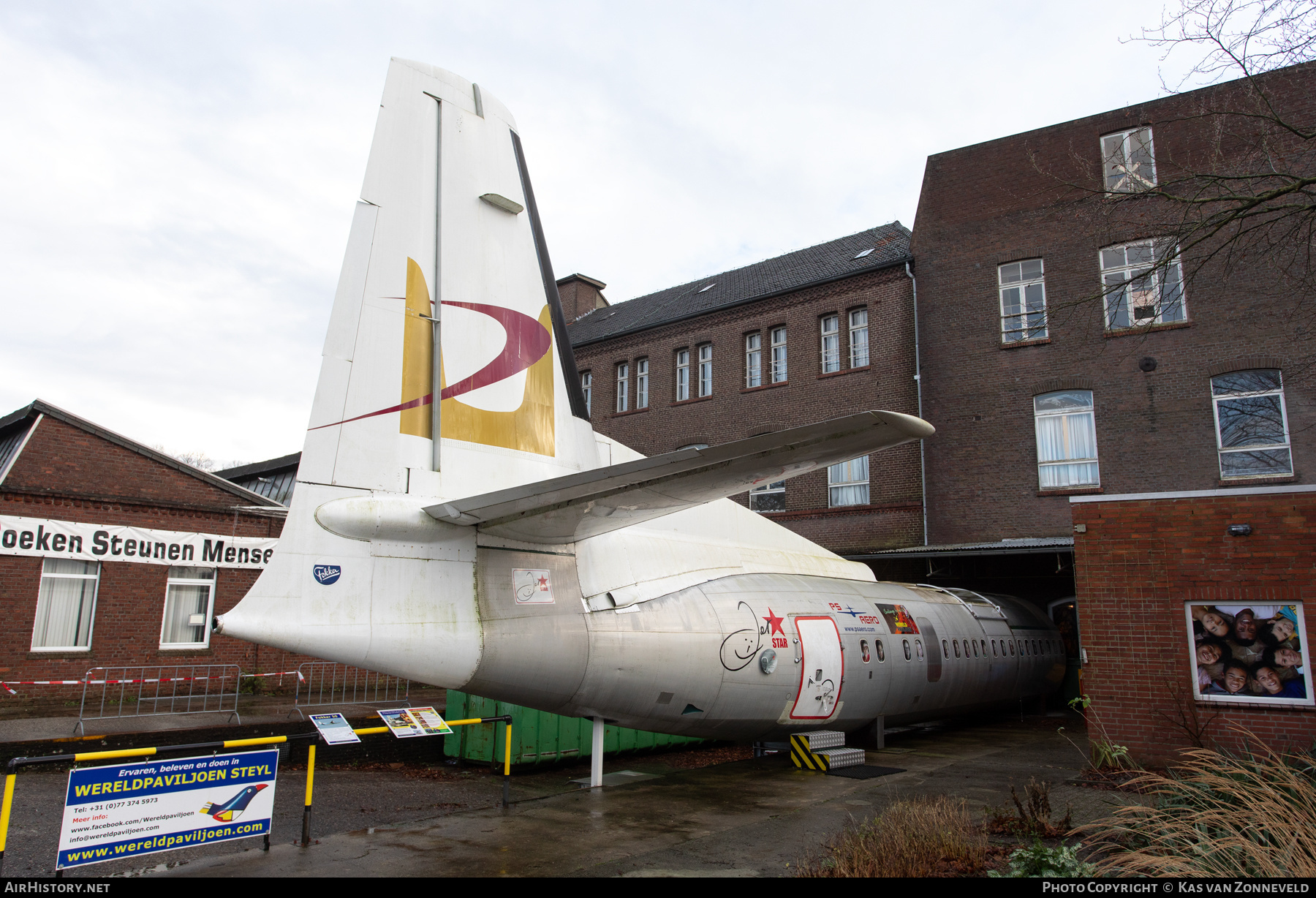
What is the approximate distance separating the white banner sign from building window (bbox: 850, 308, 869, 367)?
54.3 ft

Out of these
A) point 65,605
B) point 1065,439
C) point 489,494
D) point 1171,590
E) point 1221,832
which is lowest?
Result: point 1221,832

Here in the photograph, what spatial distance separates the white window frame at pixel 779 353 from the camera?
2550cm

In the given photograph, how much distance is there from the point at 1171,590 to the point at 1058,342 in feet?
38.8

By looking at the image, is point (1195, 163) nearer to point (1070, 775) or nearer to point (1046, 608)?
point (1046, 608)

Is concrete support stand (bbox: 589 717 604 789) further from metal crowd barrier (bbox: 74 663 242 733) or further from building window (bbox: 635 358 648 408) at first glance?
building window (bbox: 635 358 648 408)

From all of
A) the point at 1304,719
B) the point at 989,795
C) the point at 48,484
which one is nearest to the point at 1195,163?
the point at 1304,719

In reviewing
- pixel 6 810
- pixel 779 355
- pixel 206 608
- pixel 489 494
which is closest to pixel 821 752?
pixel 489 494

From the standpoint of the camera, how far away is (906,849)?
6.49m

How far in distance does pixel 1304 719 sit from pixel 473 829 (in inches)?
391

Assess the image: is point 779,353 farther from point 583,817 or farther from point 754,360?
point 583,817

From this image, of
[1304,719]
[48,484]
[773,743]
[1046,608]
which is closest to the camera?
[1304,719]

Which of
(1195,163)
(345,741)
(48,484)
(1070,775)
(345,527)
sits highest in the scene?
(1195,163)

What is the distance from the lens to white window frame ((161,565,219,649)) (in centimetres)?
1695

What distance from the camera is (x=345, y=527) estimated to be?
682cm
